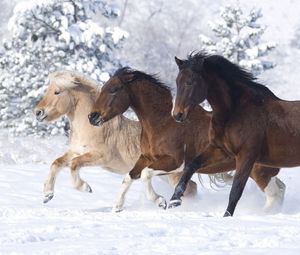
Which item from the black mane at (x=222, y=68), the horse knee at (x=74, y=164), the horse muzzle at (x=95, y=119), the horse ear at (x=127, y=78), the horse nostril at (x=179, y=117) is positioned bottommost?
the horse knee at (x=74, y=164)

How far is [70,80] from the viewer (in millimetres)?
11242

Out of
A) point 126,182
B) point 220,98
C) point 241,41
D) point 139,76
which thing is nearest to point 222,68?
point 220,98

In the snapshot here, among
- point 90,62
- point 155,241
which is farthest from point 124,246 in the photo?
point 90,62

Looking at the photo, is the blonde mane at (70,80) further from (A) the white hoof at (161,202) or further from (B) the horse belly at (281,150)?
(B) the horse belly at (281,150)

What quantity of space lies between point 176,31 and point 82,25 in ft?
91.4

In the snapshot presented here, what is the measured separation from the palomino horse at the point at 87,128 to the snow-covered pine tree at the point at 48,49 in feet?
35.7

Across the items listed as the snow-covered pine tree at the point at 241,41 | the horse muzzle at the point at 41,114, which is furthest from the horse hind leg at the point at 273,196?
the snow-covered pine tree at the point at 241,41

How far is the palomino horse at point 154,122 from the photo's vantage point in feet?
31.0

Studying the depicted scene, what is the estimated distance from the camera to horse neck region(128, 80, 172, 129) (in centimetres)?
968

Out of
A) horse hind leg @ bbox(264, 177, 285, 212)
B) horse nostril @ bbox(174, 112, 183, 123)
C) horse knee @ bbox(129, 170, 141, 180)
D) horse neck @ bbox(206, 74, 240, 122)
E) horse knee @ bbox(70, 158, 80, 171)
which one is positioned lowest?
horse knee @ bbox(70, 158, 80, 171)

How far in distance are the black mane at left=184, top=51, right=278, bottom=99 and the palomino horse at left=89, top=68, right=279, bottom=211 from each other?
1.14 meters

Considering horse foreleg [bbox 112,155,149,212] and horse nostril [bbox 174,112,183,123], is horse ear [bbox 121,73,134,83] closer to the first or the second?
horse foreleg [bbox 112,155,149,212]

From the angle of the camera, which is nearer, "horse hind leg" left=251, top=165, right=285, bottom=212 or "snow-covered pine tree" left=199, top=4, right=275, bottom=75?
"horse hind leg" left=251, top=165, right=285, bottom=212

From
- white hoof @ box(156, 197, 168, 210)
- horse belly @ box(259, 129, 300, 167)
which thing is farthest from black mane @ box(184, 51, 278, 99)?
white hoof @ box(156, 197, 168, 210)
